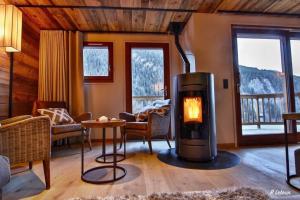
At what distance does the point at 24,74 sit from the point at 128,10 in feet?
6.71

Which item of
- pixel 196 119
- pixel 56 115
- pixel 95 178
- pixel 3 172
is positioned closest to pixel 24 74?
pixel 56 115

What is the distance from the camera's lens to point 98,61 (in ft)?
13.3

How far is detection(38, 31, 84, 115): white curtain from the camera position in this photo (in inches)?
142

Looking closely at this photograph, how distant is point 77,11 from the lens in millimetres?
3092

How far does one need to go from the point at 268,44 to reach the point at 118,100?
10.1 feet

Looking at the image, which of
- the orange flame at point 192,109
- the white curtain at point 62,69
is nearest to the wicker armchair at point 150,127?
the orange flame at point 192,109

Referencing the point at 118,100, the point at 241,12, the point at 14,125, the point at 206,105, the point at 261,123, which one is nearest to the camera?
the point at 14,125

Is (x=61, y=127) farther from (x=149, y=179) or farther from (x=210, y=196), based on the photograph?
(x=210, y=196)

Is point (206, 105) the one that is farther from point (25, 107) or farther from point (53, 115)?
point (25, 107)

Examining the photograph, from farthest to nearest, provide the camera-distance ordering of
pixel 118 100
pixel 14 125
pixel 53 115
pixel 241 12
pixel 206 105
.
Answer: pixel 118 100 → pixel 241 12 → pixel 53 115 → pixel 206 105 → pixel 14 125

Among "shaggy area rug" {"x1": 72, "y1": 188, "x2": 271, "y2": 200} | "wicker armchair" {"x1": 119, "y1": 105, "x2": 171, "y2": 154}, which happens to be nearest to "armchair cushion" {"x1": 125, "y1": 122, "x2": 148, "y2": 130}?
"wicker armchair" {"x1": 119, "y1": 105, "x2": 171, "y2": 154}

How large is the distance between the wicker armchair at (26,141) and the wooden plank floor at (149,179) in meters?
0.22

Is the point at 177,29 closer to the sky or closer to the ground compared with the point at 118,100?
closer to the sky

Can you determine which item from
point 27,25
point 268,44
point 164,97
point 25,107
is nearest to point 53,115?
point 25,107
